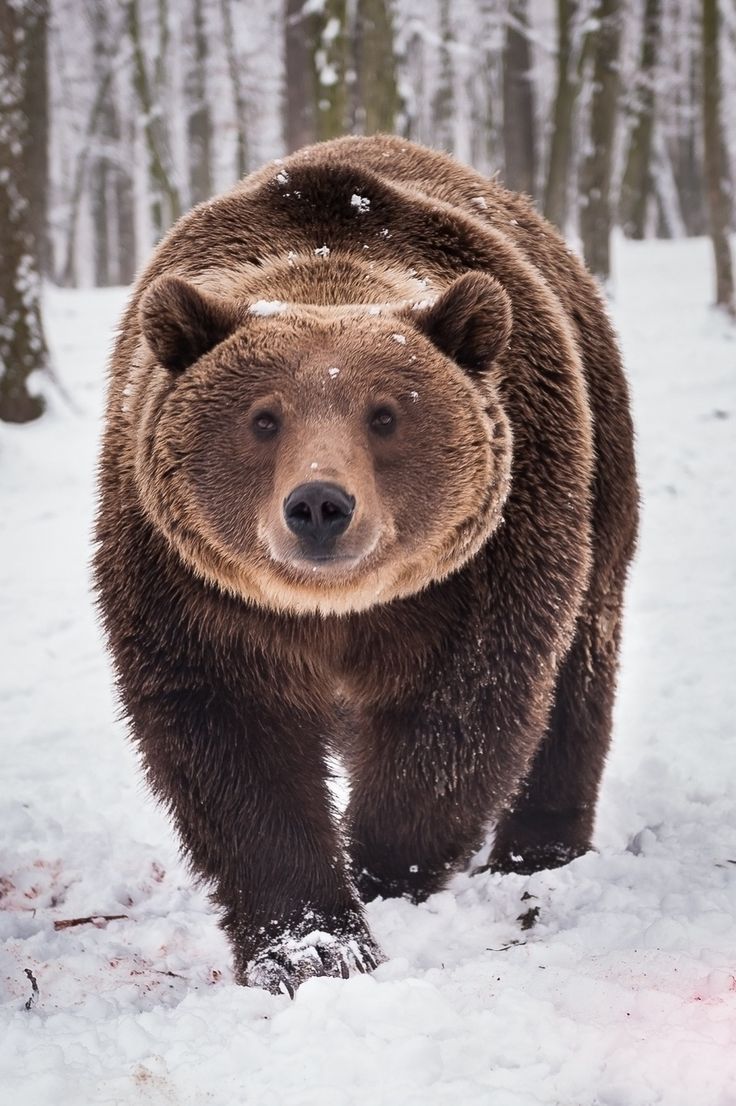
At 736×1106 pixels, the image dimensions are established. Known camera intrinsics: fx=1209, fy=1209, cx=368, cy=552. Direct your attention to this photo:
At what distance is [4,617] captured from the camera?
7660 millimetres

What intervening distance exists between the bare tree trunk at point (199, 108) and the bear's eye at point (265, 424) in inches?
1046

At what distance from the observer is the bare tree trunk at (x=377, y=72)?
1270 centimetres

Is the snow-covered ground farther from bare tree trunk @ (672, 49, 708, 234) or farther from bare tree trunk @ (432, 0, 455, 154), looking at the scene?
bare tree trunk @ (432, 0, 455, 154)

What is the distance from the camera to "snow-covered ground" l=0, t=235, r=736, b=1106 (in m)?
2.63

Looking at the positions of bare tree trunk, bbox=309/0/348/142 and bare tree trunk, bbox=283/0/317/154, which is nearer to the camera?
bare tree trunk, bbox=309/0/348/142

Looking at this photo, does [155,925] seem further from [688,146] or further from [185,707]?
[688,146]

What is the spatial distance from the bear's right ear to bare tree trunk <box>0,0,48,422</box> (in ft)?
24.7

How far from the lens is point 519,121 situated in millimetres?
20219

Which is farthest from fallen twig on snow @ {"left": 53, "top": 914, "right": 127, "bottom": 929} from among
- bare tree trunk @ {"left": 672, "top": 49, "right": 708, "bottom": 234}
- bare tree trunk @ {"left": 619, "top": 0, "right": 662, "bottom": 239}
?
bare tree trunk @ {"left": 672, "top": 49, "right": 708, "bottom": 234}


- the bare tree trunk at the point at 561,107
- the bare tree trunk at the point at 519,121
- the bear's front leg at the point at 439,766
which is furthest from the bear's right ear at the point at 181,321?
the bare tree trunk at the point at 519,121

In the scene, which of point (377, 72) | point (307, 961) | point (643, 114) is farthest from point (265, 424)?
point (643, 114)

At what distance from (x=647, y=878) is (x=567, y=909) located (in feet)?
0.93

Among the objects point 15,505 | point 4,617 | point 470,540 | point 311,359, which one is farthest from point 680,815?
point 15,505

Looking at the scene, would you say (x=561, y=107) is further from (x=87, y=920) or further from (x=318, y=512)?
(x=318, y=512)
